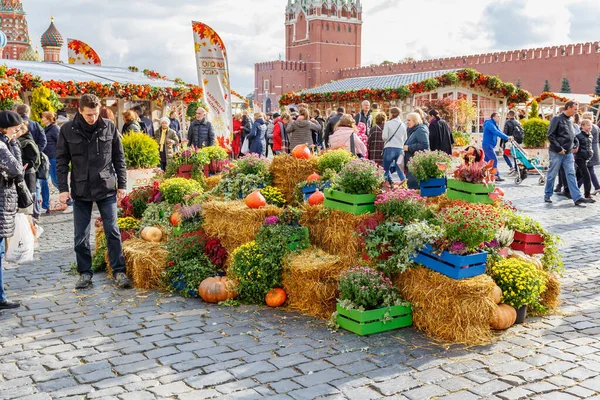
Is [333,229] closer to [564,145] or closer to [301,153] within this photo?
[301,153]

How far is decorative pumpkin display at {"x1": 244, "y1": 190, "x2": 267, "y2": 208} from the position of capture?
19.6ft

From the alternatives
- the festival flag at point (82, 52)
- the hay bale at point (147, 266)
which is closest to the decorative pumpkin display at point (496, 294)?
the hay bale at point (147, 266)

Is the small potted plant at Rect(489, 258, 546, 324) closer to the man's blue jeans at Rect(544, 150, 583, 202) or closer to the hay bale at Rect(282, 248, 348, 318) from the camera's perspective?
the hay bale at Rect(282, 248, 348, 318)

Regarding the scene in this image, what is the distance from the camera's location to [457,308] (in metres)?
4.51

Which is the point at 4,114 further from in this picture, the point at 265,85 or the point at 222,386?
the point at 265,85

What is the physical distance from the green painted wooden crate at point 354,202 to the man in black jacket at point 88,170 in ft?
7.15

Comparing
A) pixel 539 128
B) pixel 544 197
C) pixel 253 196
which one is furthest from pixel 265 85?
pixel 253 196

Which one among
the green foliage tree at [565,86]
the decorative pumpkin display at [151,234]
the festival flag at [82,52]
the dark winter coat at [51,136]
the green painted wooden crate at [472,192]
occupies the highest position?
the green foliage tree at [565,86]

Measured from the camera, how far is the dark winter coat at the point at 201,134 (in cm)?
1105

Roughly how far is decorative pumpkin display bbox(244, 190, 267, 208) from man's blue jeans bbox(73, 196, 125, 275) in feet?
4.47

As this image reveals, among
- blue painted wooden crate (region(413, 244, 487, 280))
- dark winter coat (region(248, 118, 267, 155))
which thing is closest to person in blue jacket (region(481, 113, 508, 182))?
dark winter coat (region(248, 118, 267, 155))

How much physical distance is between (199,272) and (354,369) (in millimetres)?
2270

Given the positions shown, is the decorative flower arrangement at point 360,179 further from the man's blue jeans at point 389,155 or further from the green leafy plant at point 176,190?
the man's blue jeans at point 389,155

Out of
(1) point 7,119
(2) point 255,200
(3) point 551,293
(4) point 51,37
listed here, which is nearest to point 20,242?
(1) point 7,119
